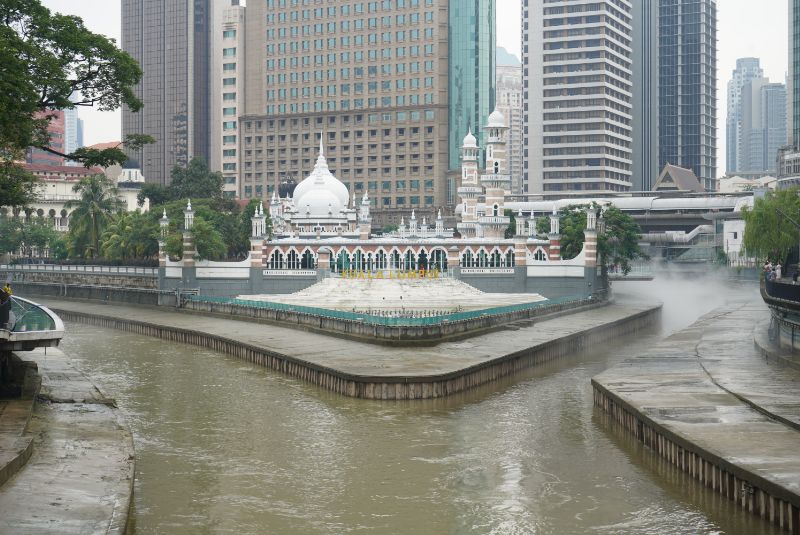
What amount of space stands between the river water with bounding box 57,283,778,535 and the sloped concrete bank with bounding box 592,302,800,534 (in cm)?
67

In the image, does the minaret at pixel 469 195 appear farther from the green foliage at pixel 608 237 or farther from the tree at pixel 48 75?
the tree at pixel 48 75

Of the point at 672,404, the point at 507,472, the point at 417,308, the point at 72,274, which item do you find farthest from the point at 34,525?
the point at 72,274

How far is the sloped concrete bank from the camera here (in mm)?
30578

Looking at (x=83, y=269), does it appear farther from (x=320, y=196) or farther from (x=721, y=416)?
(x=721, y=416)

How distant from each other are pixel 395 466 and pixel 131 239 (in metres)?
95.5

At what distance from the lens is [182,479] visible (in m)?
35.5

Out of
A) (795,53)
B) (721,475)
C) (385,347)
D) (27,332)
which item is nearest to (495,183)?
(385,347)

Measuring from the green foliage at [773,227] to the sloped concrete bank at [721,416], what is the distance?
105ft

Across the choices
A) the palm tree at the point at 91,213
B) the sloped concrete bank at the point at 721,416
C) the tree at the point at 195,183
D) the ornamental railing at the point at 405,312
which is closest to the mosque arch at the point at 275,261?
the ornamental railing at the point at 405,312

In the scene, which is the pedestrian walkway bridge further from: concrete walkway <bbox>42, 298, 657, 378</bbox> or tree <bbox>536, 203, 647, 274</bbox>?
tree <bbox>536, 203, 647, 274</bbox>

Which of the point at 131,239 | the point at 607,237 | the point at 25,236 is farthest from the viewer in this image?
the point at 25,236

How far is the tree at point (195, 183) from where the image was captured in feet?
554

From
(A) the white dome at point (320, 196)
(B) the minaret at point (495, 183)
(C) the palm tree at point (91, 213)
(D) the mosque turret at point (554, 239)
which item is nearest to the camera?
(D) the mosque turret at point (554, 239)

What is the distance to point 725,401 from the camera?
1677 inches
